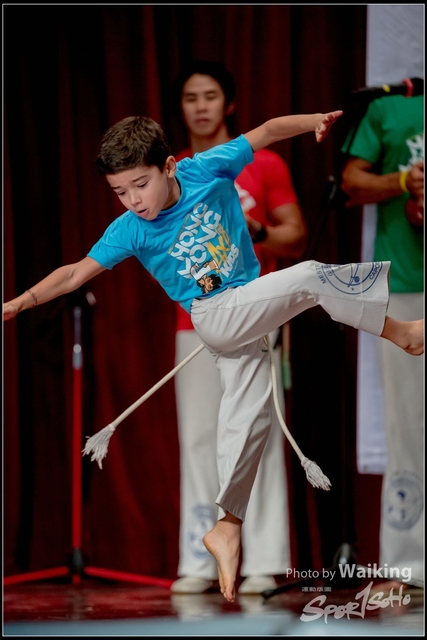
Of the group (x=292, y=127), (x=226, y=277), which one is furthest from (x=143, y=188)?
(x=292, y=127)

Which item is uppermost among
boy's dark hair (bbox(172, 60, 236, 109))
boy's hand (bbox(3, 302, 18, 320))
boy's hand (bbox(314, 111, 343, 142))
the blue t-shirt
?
boy's dark hair (bbox(172, 60, 236, 109))

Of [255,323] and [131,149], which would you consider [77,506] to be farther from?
[131,149]

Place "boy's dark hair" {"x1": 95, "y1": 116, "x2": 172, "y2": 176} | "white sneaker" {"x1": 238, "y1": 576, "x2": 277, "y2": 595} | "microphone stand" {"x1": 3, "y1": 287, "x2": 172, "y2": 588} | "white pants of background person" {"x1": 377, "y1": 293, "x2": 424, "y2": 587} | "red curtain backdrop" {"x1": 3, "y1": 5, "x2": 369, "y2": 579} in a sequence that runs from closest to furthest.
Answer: "boy's dark hair" {"x1": 95, "y1": 116, "x2": 172, "y2": 176}
"white sneaker" {"x1": 238, "y1": 576, "x2": 277, "y2": 595}
"white pants of background person" {"x1": 377, "y1": 293, "x2": 424, "y2": 587}
"microphone stand" {"x1": 3, "y1": 287, "x2": 172, "y2": 588}
"red curtain backdrop" {"x1": 3, "y1": 5, "x2": 369, "y2": 579}

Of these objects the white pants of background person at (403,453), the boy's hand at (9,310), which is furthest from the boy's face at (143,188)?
the white pants of background person at (403,453)

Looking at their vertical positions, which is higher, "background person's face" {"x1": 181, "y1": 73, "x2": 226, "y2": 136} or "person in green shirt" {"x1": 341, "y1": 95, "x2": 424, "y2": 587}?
"background person's face" {"x1": 181, "y1": 73, "x2": 226, "y2": 136}

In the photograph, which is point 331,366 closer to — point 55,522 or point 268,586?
point 268,586

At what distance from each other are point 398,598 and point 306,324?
1.03m

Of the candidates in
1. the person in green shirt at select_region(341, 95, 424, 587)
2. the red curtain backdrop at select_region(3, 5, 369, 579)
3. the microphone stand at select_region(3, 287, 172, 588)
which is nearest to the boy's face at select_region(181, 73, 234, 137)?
the red curtain backdrop at select_region(3, 5, 369, 579)

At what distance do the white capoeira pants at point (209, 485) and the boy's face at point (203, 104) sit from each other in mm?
655

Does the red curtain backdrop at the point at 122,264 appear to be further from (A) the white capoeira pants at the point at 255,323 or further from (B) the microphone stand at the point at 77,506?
(A) the white capoeira pants at the point at 255,323

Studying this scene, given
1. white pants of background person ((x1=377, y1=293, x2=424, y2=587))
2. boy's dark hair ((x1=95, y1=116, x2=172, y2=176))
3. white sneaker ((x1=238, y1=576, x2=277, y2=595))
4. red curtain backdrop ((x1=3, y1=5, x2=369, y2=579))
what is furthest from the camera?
red curtain backdrop ((x1=3, y1=5, x2=369, y2=579))

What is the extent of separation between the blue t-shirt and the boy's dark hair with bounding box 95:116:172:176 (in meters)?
0.13

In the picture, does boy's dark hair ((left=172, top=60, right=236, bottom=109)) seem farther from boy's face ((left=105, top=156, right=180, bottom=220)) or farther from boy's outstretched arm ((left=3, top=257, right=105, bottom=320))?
boy's outstretched arm ((left=3, top=257, right=105, bottom=320))

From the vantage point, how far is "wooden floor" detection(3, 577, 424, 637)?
7.61ft
